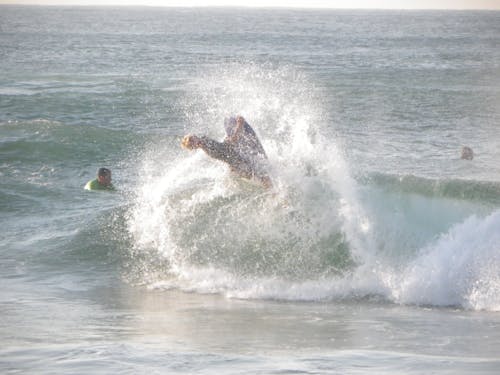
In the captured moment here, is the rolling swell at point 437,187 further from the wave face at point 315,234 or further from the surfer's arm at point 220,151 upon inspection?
the surfer's arm at point 220,151

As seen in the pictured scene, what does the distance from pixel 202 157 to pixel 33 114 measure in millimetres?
14128

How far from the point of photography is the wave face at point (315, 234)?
9.96 meters

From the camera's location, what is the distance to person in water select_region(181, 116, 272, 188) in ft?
38.4

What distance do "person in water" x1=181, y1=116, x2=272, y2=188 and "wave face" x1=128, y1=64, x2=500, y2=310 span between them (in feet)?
0.72

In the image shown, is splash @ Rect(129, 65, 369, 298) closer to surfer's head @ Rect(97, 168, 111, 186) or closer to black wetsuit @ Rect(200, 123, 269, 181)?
black wetsuit @ Rect(200, 123, 269, 181)

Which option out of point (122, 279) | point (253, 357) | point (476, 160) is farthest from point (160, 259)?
point (476, 160)

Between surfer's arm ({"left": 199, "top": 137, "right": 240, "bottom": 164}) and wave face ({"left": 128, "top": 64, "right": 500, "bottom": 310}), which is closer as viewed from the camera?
wave face ({"left": 128, "top": 64, "right": 500, "bottom": 310})

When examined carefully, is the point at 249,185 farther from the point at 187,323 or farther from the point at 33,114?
the point at 33,114

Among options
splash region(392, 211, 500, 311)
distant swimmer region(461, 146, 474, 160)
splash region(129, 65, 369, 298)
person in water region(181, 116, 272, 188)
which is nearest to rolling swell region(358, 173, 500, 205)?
splash region(129, 65, 369, 298)

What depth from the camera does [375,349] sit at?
712cm

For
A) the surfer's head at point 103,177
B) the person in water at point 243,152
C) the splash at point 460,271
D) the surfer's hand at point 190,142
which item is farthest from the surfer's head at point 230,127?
Result: the surfer's head at point 103,177

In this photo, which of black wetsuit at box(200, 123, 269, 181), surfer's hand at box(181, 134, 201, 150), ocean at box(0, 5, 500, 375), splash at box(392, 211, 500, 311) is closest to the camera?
ocean at box(0, 5, 500, 375)

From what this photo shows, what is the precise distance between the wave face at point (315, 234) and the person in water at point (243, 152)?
0.72 feet

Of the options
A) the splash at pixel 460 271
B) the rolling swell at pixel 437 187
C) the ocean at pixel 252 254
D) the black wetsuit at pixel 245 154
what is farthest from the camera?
the rolling swell at pixel 437 187
